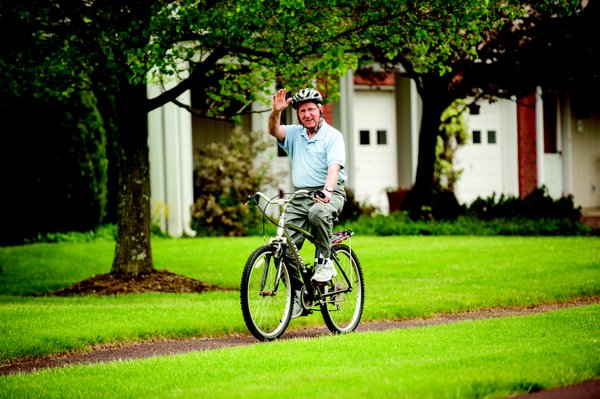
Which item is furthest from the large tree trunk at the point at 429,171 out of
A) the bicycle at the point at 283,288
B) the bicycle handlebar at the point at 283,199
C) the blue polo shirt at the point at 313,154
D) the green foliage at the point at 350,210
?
the bicycle handlebar at the point at 283,199

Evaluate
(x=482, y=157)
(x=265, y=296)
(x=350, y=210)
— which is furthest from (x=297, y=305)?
(x=482, y=157)

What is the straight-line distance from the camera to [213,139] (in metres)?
26.6

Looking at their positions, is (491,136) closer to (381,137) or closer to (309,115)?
(381,137)

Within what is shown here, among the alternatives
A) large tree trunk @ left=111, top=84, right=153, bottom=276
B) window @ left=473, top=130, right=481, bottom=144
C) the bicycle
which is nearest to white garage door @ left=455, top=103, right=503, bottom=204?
window @ left=473, top=130, right=481, bottom=144

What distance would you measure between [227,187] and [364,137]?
5630 mm

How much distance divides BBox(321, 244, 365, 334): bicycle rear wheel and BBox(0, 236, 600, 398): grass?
2.17 feet

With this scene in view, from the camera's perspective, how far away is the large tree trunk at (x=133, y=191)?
46.6 feet

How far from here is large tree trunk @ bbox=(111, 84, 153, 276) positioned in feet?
46.6

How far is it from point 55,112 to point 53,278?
15.8 feet

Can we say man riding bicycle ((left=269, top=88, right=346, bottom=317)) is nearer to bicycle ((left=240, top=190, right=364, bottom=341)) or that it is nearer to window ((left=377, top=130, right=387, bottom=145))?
bicycle ((left=240, top=190, right=364, bottom=341))

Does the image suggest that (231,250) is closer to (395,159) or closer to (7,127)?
(7,127)

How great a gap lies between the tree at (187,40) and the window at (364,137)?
11.5m

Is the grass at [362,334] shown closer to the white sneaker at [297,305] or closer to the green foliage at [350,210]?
the white sneaker at [297,305]

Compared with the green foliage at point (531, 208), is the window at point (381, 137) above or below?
above
